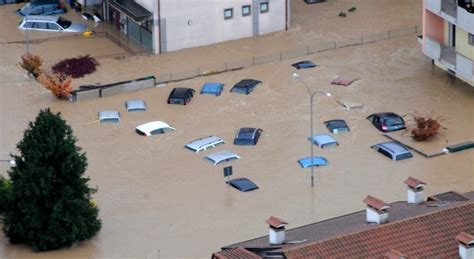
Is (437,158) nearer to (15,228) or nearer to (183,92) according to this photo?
(183,92)

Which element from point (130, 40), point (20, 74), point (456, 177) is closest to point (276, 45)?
point (130, 40)

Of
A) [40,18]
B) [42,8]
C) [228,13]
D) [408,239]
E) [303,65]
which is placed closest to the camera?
[408,239]

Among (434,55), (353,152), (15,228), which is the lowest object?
(15,228)

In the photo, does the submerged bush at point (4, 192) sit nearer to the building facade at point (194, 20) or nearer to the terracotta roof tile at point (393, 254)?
the terracotta roof tile at point (393, 254)

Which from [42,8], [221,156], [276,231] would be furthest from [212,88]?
[276,231]

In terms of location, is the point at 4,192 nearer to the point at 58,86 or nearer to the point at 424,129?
the point at 58,86

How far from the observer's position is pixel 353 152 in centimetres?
7881

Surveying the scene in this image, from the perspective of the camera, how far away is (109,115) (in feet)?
273

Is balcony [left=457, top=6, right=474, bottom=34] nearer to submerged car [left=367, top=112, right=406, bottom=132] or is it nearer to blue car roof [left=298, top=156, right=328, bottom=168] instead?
submerged car [left=367, top=112, right=406, bottom=132]

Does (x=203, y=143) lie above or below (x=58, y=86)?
below

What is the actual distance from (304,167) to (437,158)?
21.5 ft

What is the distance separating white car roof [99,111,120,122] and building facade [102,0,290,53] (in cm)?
1020

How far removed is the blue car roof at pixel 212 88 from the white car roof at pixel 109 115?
5457mm

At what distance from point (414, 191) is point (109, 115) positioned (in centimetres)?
2532
